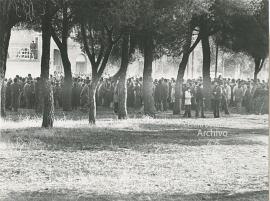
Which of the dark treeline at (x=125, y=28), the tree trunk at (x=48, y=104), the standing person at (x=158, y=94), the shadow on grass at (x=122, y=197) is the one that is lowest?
the shadow on grass at (x=122, y=197)

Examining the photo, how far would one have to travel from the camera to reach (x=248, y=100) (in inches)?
1203

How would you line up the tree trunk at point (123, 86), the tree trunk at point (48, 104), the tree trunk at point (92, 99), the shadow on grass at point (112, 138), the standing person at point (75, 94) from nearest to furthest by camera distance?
the shadow on grass at point (112, 138)
the tree trunk at point (48, 104)
the tree trunk at point (92, 99)
the tree trunk at point (123, 86)
the standing person at point (75, 94)

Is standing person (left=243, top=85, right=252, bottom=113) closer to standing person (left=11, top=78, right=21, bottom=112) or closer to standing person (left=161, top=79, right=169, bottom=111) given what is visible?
standing person (left=161, top=79, right=169, bottom=111)

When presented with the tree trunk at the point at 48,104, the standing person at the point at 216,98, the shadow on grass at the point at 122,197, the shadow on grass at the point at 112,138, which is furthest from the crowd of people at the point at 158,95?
the shadow on grass at the point at 122,197

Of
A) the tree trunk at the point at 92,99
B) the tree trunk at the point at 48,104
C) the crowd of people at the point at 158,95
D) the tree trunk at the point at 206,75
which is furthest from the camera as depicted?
the tree trunk at the point at 206,75

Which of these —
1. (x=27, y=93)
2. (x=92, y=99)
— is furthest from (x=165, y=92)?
(x=92, y=99)

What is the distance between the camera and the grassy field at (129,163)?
9000 mm

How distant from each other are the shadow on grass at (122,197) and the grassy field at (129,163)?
0.02 meters

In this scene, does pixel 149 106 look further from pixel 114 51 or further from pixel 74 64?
pixel 74 64

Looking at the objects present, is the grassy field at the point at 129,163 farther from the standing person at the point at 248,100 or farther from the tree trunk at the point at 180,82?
the standing person at the point at 248,100

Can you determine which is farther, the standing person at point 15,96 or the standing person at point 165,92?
the standing person at point 165,92

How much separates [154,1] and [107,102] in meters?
12.5

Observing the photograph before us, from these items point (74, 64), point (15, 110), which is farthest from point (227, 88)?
point (74, 64)

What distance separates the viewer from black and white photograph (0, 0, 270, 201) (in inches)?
377
